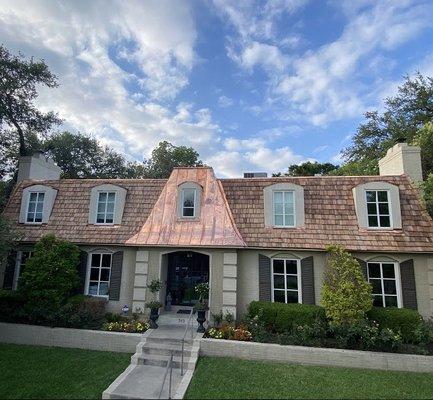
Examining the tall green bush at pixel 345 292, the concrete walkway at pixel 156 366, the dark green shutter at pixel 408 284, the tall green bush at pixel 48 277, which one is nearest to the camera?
the concrete walkway at pixel 156 366

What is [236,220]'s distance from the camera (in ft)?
44.0

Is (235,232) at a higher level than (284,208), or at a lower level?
lower

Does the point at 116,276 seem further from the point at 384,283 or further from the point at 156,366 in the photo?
the point at 384,283

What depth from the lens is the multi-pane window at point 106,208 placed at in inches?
562

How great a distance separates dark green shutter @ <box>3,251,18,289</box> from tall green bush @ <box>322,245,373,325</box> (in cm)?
1357

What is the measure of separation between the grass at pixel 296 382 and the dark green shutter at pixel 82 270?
678 centimetres

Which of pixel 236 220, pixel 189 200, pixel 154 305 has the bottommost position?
pixel 154 305

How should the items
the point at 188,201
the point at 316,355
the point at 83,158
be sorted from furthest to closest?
the point at 83,158
the point at 188,201
the point at 316,355

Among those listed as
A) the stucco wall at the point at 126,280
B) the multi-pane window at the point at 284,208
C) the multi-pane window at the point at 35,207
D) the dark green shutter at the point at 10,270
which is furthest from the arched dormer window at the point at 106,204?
the multi-pane window at the point at 284,208

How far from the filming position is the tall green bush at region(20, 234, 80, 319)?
38.3 ft

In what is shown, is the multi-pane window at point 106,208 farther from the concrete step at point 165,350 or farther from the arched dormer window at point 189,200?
the concrete step at point 165,350

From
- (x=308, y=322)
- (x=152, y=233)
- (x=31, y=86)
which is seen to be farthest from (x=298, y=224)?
(x=31, y=86)

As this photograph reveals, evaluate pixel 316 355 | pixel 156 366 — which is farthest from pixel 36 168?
pixel 316 355

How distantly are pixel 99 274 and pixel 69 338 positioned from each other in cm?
304
